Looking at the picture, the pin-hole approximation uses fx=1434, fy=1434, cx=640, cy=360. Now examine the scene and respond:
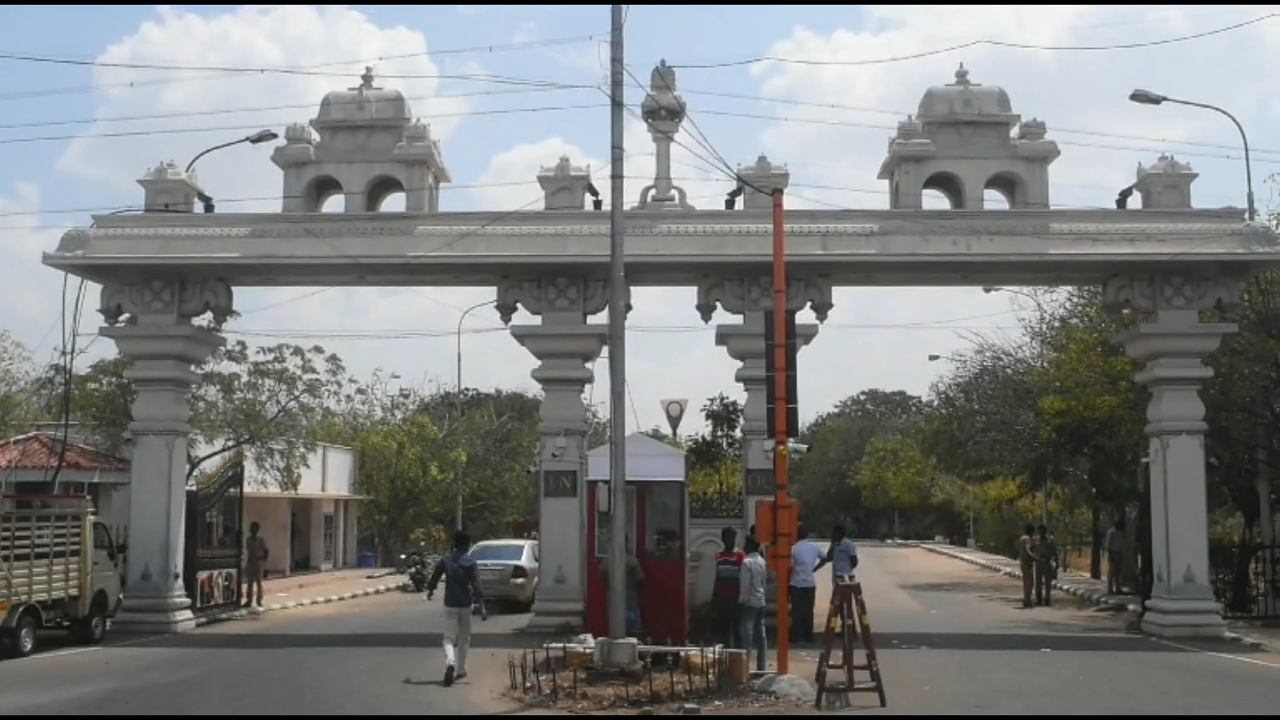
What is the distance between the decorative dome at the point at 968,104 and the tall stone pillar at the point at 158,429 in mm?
11457

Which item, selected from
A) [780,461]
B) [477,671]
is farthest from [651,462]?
[780,461]

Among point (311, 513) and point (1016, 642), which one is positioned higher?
point (311, 513)

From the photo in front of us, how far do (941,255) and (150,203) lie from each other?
12438 mm

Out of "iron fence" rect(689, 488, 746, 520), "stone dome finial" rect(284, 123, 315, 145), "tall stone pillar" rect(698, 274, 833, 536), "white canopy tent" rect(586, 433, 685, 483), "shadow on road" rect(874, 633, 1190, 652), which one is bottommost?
"shadow on road" rect(874, 633, 1190, 652)

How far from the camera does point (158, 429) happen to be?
22438 mm

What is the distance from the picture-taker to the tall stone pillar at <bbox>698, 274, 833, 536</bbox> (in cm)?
2120

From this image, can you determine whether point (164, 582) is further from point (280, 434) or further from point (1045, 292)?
point (1045, 292)

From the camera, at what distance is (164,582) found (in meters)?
22.1

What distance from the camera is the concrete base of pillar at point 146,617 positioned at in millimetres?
21969

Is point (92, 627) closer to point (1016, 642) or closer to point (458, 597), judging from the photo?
point (458, 597)

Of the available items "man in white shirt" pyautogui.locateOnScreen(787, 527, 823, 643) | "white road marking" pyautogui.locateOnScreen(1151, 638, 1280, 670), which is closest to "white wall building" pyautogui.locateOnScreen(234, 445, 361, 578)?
"man in white shirt" pyautogui.locateOnScreen(787, 527, 823, 643)

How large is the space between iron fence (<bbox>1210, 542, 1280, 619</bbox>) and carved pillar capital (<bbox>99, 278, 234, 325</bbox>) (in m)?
17.6

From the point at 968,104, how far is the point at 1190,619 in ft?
27.5

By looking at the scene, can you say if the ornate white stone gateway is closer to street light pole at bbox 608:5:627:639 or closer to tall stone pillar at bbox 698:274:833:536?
tall stone pillar at bbox 698:274:833:536
